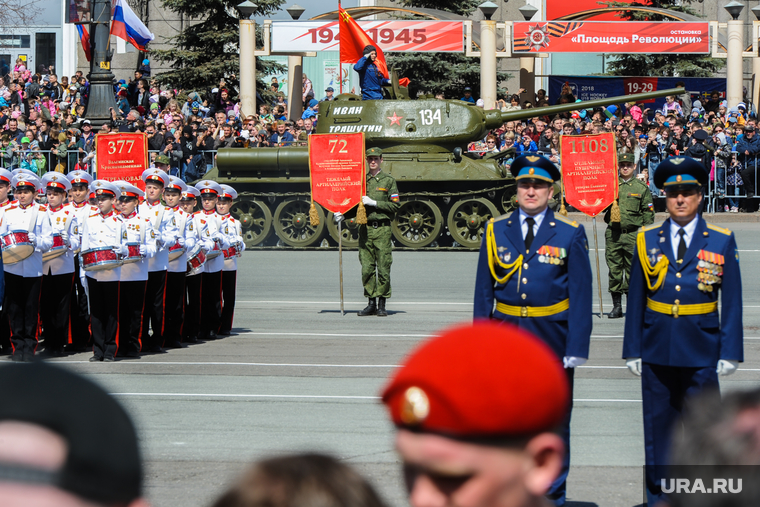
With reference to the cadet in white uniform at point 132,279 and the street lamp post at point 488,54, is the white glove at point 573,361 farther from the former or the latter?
the street lamp post at point 488,54

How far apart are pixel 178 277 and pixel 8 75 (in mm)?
21468

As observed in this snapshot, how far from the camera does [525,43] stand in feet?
93.2

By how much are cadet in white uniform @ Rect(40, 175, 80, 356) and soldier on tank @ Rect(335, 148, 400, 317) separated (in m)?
3.74

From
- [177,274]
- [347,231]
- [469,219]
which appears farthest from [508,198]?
[177,274]

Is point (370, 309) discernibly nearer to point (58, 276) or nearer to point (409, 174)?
point (58, 276)

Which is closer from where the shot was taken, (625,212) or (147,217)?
(147,217)

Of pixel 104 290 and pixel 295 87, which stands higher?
pixel 295 87

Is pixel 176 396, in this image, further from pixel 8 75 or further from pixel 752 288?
pixel 8 75

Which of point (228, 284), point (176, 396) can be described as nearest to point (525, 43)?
point (228, 284)

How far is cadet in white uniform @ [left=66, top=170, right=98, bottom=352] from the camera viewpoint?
1084cm

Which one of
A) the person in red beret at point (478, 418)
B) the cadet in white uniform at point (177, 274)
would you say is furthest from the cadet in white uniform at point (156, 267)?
the person in red beret at point (478, 418)

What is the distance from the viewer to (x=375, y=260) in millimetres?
13398

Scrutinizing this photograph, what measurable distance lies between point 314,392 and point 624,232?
584 cm

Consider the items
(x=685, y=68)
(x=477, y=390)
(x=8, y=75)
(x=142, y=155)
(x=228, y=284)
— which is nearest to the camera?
(x=477, y=390)
